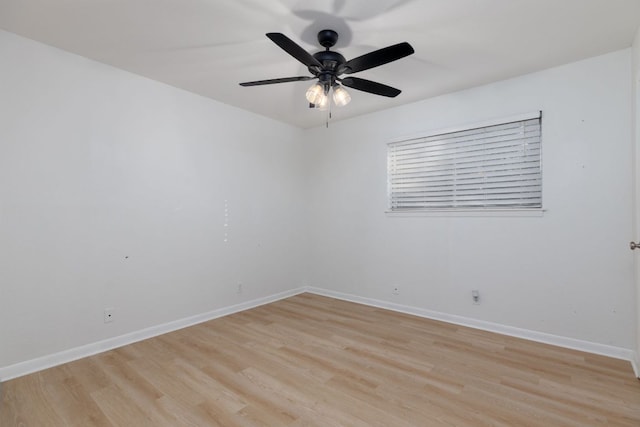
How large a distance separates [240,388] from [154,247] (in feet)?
5.56

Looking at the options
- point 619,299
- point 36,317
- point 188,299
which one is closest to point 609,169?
point 619,299

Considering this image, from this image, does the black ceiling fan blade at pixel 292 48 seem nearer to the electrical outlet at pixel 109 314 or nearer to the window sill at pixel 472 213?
the window sill at pixel 472 213

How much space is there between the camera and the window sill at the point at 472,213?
2896 millimetres

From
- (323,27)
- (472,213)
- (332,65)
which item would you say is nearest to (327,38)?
(323,27)

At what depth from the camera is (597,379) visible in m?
2.20

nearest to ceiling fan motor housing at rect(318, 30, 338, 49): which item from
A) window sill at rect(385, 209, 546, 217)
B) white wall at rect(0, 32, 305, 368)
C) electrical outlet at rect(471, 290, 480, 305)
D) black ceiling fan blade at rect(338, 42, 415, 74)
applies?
black ceiling fan blade at rect(338, 42, 415, 74)

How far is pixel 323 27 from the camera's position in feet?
7.20

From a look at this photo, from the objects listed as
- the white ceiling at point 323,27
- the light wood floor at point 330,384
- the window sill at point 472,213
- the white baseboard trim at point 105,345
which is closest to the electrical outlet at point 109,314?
the white baseboard trim at point 105,345

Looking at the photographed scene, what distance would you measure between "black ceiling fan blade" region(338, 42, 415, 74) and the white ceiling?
12.2 inches

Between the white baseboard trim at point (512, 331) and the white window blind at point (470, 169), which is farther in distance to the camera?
the white window blind at point (470, 169)

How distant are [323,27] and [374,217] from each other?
236 centimetres

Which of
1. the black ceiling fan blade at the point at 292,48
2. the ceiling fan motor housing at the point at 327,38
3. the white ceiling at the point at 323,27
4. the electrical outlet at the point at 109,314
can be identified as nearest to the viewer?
the black ceiling fan blade at the point at 292,48

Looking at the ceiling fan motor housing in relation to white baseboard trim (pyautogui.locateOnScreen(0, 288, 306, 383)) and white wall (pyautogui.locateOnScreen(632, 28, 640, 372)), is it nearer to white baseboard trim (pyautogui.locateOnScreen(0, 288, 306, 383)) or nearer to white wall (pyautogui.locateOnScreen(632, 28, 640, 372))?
white wall (pyautogui.locateOnScreen(632, 28, 640, 372))

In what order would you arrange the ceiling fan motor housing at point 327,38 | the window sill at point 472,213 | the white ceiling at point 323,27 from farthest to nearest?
the window sill at point 472,213 → the ceiling fan motor housing at point 327,38 → the white ceiling at point 323,27
